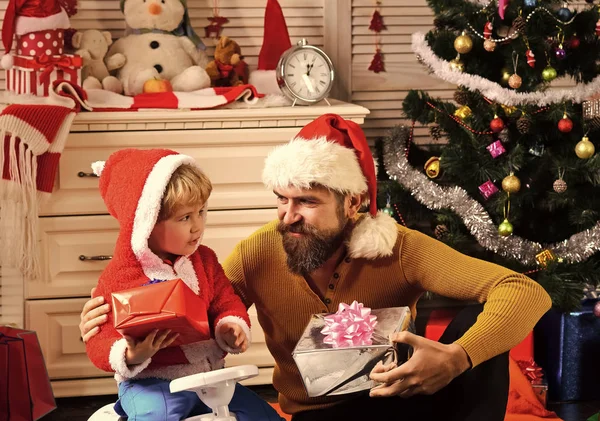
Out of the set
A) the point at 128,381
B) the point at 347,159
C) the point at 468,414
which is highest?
the point at 347,159

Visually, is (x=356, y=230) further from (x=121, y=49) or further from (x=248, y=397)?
(x=121, y=49)

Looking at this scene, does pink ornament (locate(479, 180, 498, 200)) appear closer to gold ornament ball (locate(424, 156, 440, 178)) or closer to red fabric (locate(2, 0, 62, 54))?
gold ornament ball (locate(424, 156, 440, 178))

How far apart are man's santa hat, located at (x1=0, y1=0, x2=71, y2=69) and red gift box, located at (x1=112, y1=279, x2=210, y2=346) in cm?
148

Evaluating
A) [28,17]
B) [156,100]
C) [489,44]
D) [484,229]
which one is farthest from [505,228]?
[28,17]

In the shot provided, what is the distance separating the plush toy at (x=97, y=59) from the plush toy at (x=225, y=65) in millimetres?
318

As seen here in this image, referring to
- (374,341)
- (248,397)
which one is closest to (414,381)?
(374,341)

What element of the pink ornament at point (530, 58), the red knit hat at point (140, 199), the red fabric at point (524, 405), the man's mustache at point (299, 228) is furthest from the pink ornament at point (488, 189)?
the red knit hat at point (140, 199)

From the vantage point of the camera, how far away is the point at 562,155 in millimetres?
2963

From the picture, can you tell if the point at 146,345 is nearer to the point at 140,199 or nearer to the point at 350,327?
the point at 140,199

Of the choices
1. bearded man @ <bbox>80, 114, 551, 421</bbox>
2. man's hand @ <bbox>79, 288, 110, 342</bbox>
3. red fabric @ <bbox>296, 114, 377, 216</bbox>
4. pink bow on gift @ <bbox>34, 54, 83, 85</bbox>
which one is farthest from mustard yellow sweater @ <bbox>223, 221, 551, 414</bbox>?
pink bow on gift @ <bbox>34, 54, 83, 85</bbox>

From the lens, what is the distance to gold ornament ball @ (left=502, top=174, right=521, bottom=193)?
2910mm

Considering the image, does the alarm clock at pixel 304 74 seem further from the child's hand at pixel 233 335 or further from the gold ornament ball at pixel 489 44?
the child's hand at pixel 233 335

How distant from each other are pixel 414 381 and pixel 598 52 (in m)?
1.52

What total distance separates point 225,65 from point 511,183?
1.08m
